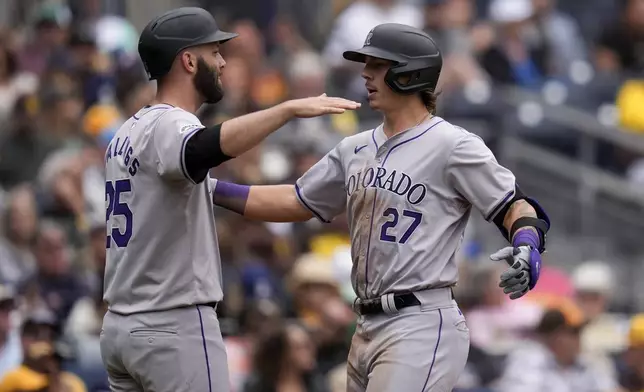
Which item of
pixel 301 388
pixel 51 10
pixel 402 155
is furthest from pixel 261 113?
pixel 51 10

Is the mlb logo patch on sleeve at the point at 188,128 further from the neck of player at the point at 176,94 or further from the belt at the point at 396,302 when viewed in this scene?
the belt at the point at 396,302

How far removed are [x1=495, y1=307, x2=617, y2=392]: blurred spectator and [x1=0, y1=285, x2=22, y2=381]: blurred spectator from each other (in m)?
3.12

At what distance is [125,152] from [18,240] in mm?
4709

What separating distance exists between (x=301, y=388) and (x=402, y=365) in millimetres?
2871

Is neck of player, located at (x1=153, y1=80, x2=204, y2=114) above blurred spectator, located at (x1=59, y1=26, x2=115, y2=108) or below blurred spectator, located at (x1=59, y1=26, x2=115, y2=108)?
above

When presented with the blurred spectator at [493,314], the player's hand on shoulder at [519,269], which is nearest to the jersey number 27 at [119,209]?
the player's hand on shoulder at [519,269]

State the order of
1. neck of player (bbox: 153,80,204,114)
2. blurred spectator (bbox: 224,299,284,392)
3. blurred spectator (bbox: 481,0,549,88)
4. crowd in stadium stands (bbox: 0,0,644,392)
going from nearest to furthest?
neck of player (bbox: 153,80,204,114), blurred spectator (bbox: 224,299,284,392), crowd in stadium stands (bbox: 0,0,644,392), blurred spectator (bbox: 481,0,549,88)

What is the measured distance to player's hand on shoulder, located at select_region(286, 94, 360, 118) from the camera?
228 inches

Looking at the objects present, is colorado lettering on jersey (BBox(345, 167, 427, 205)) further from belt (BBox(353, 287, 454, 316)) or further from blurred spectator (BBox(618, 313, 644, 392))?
blurred spectator (BBox(618, 313, 644, 392))

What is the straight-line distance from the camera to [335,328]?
9.68m

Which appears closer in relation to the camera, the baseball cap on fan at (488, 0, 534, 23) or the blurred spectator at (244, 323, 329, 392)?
the blurred spectator at (244, 323, 329, 392)

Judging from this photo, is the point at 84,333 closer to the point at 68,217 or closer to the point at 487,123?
the point at 68,217

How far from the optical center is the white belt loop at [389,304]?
608cm

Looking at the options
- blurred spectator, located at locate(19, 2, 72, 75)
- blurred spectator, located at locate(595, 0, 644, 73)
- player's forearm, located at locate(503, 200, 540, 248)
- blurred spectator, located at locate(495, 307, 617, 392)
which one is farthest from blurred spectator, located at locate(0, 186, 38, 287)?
blurred spectator, located at locate(595, 0, 644, 73)
